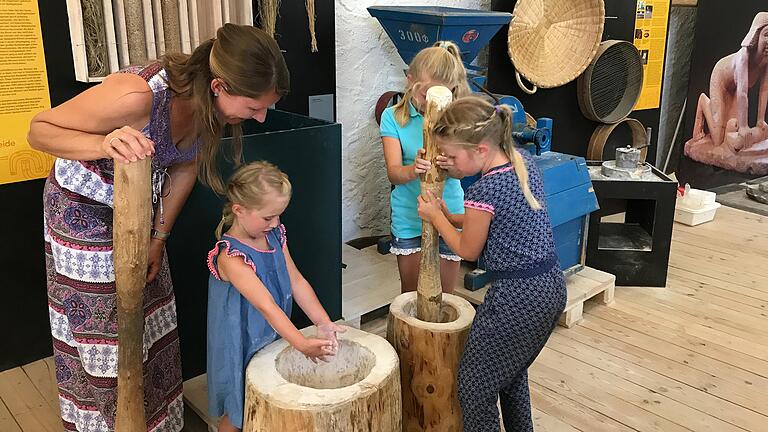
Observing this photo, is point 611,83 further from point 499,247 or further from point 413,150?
point 499,247

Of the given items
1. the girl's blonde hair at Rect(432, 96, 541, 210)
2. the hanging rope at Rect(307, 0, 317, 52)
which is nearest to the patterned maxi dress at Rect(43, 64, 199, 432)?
the girl's blonde hair at Rect(432, 96, 541, 210)

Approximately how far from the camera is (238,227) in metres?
1.89

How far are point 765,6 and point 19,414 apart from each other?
5427mm

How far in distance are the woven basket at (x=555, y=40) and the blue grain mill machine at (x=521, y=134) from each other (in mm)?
646

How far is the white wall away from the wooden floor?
3.18 ft

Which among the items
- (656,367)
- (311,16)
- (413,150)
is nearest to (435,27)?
(311,16)

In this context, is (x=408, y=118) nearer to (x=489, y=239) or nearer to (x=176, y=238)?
(x=489, y=239)

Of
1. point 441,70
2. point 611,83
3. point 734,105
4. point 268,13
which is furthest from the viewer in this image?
point 734,105

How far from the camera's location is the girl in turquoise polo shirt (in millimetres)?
2297

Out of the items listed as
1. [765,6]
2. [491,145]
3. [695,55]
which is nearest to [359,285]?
[491,145]

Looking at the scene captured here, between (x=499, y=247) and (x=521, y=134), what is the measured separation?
49.0 inches

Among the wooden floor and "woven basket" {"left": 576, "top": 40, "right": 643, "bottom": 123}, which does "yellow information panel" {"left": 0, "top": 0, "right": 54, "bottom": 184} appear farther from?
"woven basket" {"left": 576, "top": 40, "right": 643, "bottom": 123}

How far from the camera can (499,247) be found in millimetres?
1871

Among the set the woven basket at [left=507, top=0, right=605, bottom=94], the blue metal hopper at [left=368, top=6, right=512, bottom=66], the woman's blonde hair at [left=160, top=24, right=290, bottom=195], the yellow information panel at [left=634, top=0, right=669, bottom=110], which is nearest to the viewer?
the woman's blonde hair at [left=160, top=24, right=290, bottom=195]
